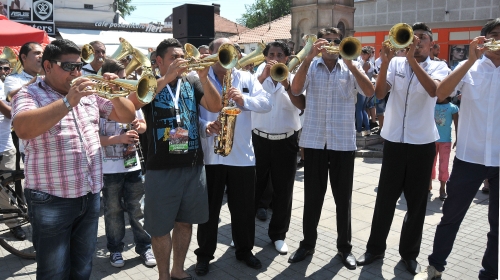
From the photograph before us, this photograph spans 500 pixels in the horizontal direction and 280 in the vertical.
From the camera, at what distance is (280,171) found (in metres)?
4.89

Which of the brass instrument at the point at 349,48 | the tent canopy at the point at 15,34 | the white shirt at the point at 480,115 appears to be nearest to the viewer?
the white shirt at the point at 480,115

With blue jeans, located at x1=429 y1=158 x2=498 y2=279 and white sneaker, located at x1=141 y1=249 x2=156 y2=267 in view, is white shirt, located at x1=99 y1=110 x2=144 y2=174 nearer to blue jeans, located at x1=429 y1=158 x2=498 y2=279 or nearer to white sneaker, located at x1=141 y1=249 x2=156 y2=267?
white sneaker, located at x1=141 y1=249 x2=156 y2=267

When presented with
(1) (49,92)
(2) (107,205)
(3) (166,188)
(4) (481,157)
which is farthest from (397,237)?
(1) (49,92)

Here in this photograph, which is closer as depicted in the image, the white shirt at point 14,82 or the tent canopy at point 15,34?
the white shirt at point 14,82

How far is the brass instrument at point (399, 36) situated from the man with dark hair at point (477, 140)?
47 cm

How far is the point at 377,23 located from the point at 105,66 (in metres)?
22.8

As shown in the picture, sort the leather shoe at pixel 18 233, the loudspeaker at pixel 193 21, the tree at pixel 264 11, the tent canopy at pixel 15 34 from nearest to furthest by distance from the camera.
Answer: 1. the leather shoe at pixel 18 233
2. the tent canopy at pixel 15 34
3. the loudspeaker at pixel 193 21
4. the tree at pixel 264 11

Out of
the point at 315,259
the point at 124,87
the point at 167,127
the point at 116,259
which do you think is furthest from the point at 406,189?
the point at 116,259

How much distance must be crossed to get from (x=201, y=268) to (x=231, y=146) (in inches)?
48.3

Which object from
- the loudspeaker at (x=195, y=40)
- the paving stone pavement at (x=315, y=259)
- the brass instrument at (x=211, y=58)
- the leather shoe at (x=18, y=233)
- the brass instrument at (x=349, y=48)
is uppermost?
the loudspeaker at (x=195, y=40)

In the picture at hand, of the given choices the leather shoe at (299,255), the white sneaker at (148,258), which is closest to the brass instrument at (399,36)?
the leather shoe at (299,255)

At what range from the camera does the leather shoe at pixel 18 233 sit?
16.5 ft

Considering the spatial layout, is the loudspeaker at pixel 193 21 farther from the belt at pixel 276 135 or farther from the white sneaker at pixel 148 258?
the white sneaker at pixel 148 258

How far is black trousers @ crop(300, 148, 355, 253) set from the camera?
4.32m
